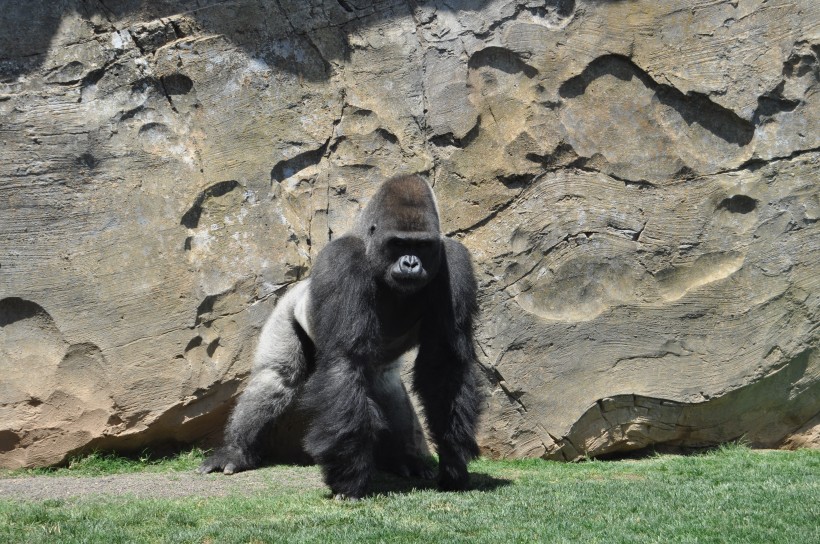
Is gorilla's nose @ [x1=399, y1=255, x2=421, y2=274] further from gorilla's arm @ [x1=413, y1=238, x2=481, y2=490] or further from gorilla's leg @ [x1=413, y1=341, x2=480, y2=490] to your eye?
gorilla's leg @ [x1=413, y1=341, x2=480, y2=490]

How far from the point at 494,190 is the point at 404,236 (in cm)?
148

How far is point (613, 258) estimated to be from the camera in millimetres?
5590

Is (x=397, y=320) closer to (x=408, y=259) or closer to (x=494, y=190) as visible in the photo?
(x=408, y=259)

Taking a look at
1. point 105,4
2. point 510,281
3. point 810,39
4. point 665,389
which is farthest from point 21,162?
point 810,39

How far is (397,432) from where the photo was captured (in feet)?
17.5

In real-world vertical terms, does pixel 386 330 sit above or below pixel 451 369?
above

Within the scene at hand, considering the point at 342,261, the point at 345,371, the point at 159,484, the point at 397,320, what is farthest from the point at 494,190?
the point at 159,484

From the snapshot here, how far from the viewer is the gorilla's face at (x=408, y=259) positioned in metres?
4.29

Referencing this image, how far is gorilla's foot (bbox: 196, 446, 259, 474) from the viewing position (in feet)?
16.9

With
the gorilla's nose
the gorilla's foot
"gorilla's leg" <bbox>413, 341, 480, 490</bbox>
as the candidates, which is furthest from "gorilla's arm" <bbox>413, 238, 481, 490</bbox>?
→ the gorilla's foot

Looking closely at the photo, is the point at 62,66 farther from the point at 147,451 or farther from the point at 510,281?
the point at 510,281

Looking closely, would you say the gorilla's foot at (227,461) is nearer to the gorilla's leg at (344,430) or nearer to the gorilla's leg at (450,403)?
the gorilla's leg at (344,430)

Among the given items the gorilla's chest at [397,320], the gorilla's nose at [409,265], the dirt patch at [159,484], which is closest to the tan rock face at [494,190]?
the dirt patch at [159,484]

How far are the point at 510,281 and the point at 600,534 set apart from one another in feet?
7.44
